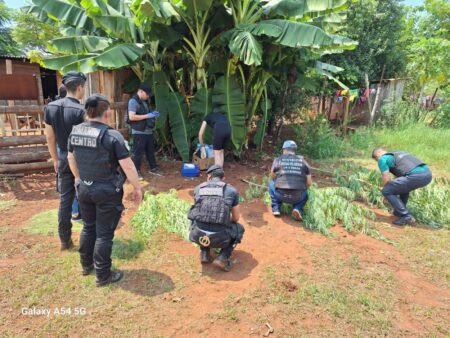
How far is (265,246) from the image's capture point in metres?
4.57

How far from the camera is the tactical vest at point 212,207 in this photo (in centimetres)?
375

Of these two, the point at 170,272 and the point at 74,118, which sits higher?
the point at 74,118

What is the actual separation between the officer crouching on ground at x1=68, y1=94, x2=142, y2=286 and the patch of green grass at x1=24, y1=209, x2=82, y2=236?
5.04 ft

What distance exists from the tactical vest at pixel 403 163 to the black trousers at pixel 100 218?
460cm

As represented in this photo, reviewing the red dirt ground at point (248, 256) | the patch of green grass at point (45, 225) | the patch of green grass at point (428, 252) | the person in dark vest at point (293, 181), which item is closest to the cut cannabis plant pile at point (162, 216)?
the red dirt ground at point (248, 256)

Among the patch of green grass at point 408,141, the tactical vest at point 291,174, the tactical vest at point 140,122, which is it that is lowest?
the patch of green grass at point 408,141

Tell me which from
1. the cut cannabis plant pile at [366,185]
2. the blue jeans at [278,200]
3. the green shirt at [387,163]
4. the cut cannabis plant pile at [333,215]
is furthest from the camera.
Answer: the cut cannabis plant pile at [366,185]

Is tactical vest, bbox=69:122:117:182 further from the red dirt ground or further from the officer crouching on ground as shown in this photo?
the red dirt ground

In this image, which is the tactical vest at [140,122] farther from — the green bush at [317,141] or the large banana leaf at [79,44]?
the green bush at [317,141]

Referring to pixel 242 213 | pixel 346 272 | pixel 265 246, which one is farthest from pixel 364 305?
pixel 242 213

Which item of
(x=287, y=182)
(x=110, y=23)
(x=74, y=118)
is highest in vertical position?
(x=110, y=23)

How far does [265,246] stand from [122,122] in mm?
5126

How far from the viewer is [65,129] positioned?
3.97 metres

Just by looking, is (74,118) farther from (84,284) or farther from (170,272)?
(170,272)
